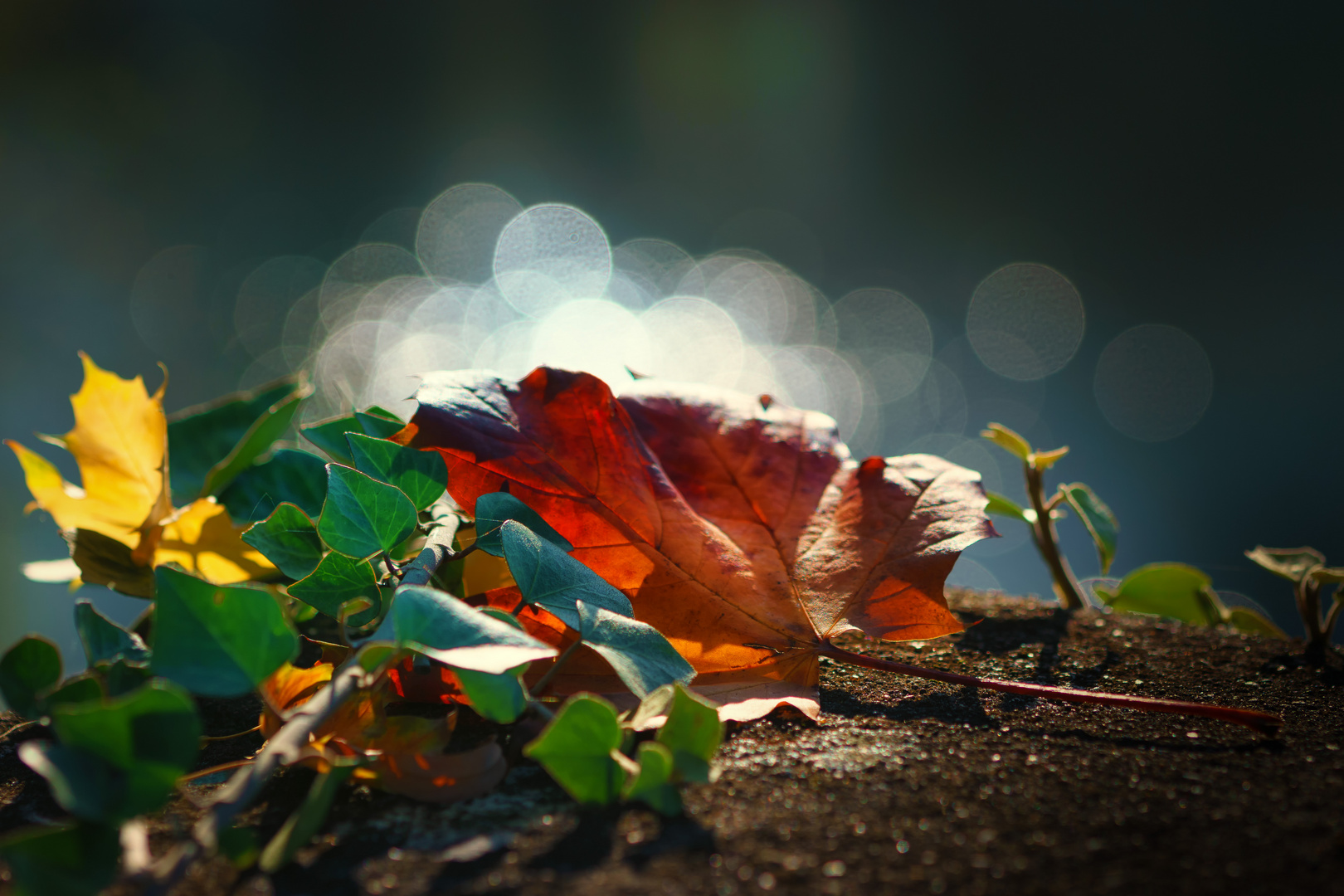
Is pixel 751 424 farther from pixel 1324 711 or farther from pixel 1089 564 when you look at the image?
pixel 1089 564

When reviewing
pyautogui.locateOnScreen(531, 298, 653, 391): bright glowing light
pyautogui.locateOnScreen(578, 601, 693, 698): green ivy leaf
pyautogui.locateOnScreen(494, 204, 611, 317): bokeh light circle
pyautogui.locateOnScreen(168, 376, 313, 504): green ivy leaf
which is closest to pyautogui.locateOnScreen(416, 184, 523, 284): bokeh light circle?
pyautogui.locateOnScreen(494, 204, 611, 317): bokeh light circle

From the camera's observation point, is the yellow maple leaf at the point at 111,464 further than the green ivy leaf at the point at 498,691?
Yes

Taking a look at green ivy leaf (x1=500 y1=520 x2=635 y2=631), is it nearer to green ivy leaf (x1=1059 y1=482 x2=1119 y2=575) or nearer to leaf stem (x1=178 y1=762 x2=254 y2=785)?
leaf stem (x1=178 y1=762 x2=254 y2=785)

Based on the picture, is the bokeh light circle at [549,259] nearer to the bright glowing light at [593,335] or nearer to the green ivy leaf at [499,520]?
the bright glowing light at [593,335]

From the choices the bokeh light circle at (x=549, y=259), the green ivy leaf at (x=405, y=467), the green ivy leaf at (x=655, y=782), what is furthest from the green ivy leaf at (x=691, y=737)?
the bokeh light circle at (x=549, y=259)

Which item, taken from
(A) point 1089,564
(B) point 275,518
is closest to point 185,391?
(A) point 1089,564

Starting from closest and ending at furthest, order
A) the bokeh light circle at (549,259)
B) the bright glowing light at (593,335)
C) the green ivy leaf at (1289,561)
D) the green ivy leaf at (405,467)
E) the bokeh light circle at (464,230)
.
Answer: the green ivy leaf at (405,467)
the green ivy leaf at (1289,561)
the bright glowing light at (593,335)
the bokeh light circle at (549,259)
the bokeh light circle at (464,230)

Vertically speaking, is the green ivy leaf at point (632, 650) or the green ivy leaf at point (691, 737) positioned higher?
the green ivy leaf at point (632, 650)
